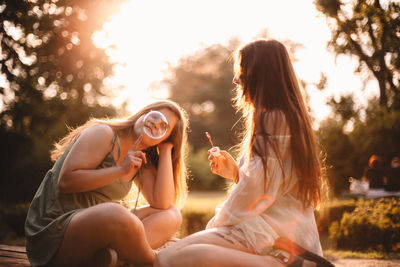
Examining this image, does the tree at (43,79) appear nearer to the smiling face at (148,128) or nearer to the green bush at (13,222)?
the green bush at (13,222)

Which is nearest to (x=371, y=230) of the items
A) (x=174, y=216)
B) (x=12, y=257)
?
(x=174, y=216)

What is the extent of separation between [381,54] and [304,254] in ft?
31.6

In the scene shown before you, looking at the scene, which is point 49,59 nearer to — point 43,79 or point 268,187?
point 43,79

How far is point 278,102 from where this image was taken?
2.42 metres

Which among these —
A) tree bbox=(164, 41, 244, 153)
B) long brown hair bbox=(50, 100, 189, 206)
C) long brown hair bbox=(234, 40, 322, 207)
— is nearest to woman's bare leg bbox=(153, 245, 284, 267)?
long brown hair bbox=(234, 40, 322, 207)

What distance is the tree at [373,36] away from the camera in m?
7.97

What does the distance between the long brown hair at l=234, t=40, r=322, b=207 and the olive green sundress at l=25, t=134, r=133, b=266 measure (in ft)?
3.47

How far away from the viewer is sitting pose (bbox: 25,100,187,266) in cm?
243

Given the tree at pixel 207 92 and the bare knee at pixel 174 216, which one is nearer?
the bare knee at pixel 174 216

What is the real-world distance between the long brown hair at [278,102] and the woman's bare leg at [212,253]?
0.46m

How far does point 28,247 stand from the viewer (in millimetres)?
2662

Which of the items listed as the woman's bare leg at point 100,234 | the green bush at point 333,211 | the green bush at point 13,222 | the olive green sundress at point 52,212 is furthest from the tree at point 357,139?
the woman's bare leg at point 100,234

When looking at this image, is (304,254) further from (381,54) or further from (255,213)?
(381,54)

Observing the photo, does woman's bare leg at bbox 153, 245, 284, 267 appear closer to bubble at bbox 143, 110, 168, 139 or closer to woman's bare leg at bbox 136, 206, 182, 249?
woman's bare leg at bbox 136, 206, 182, 249
